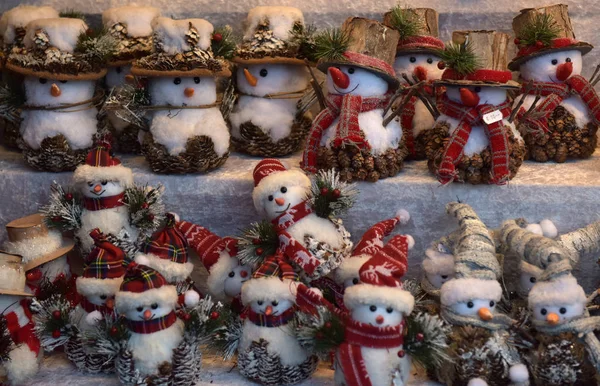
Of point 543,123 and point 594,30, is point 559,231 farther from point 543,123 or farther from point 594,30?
point 594,30

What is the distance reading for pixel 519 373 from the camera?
1.84m

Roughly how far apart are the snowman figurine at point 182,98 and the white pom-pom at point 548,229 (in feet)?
3.04

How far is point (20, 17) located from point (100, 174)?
720mm

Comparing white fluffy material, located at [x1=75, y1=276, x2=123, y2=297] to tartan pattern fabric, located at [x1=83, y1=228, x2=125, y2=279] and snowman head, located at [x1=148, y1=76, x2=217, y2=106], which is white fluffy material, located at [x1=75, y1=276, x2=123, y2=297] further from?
snowman head, located at [x1=148, y1=76, x2=217, y2=106]

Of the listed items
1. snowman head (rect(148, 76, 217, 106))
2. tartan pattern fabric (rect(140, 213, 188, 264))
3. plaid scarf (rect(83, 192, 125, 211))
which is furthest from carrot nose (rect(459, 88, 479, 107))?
plaid scarf (rect(83, 192, 125, 211))

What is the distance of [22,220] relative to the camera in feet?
7.47

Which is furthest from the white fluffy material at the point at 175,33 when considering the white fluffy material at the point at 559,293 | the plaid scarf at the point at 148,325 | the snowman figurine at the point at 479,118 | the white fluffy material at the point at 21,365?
the white fluffy material at the point at 559,293

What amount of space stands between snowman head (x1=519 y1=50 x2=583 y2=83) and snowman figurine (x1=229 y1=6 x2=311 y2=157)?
0.70 m

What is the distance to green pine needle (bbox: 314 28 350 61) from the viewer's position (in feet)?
7.28

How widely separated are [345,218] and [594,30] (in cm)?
113

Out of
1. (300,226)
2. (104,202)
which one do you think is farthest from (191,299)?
(104,202)

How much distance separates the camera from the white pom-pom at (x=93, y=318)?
1.95 metres

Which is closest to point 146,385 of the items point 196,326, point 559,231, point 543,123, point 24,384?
point 196,326

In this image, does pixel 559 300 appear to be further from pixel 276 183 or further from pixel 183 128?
pixel 183 128
